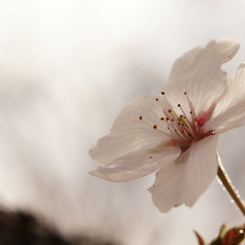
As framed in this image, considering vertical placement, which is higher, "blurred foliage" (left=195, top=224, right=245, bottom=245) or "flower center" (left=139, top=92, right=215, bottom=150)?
"flower center" (left=139, top=92, right=215, bottom=150)

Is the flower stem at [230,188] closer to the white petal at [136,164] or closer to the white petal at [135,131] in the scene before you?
the white petal at [136,164]

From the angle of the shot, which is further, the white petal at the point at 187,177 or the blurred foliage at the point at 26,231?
the blurred foliage at the point at 26,231

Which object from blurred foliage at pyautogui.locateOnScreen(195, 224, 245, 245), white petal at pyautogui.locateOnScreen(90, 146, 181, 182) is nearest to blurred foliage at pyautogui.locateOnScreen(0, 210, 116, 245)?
white petal at pyautogui.locateOnScreen(90, 146, 181, 182)

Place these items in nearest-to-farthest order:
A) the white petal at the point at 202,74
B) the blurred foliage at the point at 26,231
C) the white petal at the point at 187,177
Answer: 1. the white petal at the point at 187,177
2. the white petal at the point at 202,74
3. the blurred foliage at the point at 26,231

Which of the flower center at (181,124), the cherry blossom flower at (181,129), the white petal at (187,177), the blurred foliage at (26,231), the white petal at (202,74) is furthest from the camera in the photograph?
the blurred foliage at (26,231)

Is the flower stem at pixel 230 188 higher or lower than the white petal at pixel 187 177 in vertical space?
lower

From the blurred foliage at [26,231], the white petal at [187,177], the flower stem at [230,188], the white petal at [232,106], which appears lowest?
the blurred foliage at [26,231]

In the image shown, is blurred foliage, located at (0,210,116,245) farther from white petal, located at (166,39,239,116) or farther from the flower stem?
the flower stem

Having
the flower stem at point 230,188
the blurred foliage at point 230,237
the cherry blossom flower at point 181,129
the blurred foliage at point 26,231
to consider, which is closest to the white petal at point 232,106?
the cherry blossom flower at point 181,129

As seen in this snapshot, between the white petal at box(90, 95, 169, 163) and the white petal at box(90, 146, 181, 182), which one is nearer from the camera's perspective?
the white petal at box(90, 146, 181, 182)
